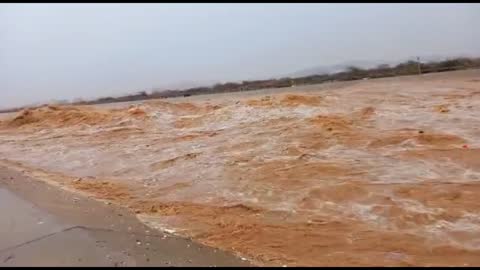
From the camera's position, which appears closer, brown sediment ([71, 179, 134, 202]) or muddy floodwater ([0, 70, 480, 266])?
muddy floodwater ([0, 70, 480, 266])

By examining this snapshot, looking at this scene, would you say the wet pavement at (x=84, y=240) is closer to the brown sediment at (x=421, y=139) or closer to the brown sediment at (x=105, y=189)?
the brown sediment at (x=105, y=189)

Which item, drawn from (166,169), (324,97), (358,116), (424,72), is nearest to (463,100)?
(358,116)

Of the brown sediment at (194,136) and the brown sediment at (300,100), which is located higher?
the brown sediment at (300,100)

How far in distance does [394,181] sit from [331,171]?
1.10 metres

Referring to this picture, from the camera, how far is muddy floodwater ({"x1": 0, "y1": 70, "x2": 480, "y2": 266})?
5105 mm

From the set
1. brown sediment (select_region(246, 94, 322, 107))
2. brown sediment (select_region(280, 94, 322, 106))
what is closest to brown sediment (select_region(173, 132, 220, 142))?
brown sediment (select_region(246, 94, 322, 107))

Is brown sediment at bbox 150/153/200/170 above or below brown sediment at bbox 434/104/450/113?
below

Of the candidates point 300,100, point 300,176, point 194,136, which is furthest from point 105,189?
point 300,100

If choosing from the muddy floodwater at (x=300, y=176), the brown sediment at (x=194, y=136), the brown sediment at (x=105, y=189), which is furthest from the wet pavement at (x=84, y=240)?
the brown sediment at (x=194, y=136)

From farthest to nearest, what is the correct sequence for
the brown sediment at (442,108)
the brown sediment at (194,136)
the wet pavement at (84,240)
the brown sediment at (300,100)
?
the brown sediment at (300,100) < the brown sediment at (442,108) < the brown sediment at (194,136) < the wet pavement at (84,240)

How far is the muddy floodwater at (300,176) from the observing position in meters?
5.11

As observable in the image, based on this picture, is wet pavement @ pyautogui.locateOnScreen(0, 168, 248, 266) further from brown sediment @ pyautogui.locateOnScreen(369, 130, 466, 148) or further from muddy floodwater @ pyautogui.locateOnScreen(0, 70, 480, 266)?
brown sediment @ pyautogui.locateOnScreen(369, 130, 466, 148)

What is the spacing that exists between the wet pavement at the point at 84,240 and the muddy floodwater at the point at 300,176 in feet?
0.99

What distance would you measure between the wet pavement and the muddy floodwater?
30cm
